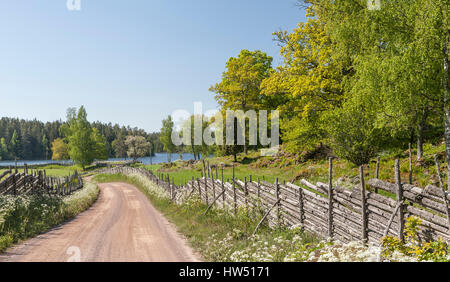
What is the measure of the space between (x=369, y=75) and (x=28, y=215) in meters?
15.2

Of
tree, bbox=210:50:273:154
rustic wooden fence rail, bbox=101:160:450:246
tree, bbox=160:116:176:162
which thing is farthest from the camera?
tree, bbox=160:116:176:162

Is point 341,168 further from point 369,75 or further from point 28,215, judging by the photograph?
point 28,215

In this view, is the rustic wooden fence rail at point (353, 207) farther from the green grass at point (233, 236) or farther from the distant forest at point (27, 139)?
the distant forest at point (27, 139)

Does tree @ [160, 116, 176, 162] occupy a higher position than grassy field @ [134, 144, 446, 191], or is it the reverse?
tree @ [160, 116, 176, 162]

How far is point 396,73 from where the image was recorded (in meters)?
10.4

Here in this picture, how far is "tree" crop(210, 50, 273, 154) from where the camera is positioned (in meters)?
34.0

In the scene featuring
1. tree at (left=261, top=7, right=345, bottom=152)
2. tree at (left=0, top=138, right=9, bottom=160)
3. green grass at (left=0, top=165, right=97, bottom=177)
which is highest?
tree at (left=261, top=7, right=345, bottom=152)

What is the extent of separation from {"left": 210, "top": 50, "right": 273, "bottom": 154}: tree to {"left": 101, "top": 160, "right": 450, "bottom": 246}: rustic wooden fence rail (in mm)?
23455

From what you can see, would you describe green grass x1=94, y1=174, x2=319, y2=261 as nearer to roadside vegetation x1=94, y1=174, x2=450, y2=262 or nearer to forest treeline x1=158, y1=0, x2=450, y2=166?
roadside vegetation x1=94, y1=174, x2=450, y2=262

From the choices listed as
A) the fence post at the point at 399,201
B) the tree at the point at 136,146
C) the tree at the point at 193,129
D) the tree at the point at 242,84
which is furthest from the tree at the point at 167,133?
the fence post at the point at 399,201

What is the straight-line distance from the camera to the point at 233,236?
9297mm

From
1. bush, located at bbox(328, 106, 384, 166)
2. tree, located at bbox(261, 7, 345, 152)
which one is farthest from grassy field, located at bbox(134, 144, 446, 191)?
tree, located at bbox(261, 7, 345, 152)

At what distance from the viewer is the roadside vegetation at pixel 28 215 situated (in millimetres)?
9727

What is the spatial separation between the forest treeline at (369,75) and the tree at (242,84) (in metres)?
10.4
